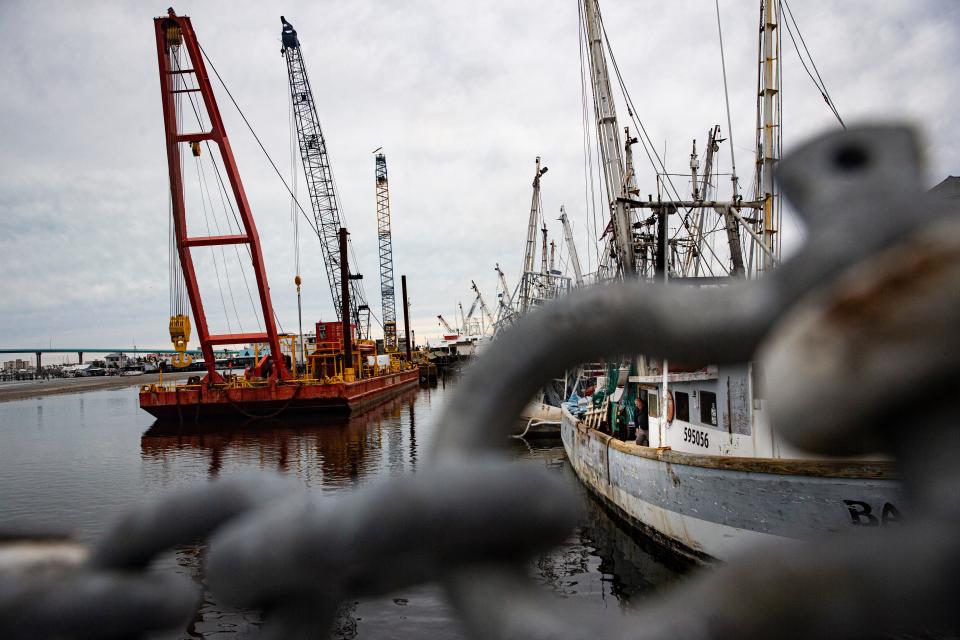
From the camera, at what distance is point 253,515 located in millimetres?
788

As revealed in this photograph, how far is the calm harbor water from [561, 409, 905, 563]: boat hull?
0.80 m

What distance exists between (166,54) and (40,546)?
132 feet

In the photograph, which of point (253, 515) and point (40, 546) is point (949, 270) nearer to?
point (253, 515)

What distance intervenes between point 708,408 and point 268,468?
31.0 feet

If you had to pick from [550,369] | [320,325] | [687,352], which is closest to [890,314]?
[687,352]

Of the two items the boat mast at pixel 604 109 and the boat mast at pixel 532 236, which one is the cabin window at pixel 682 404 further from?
the boat mast at pixel 532 236

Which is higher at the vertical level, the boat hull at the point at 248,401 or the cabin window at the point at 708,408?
the cabin window at the point at 708,408

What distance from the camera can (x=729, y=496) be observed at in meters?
8.73

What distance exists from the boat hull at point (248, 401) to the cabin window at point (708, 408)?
24.0 meters

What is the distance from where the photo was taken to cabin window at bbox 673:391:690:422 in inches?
479

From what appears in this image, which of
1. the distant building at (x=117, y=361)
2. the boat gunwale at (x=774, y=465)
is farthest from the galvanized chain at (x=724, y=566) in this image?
the distant building at (x=117, y=361)

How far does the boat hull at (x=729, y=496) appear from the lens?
7230 millimetres

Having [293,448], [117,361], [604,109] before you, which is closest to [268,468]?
[604,109]

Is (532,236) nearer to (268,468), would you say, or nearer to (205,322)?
(205,322)
